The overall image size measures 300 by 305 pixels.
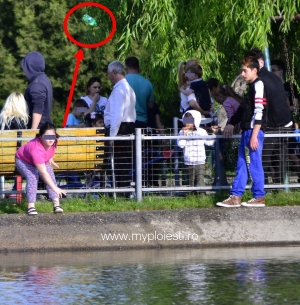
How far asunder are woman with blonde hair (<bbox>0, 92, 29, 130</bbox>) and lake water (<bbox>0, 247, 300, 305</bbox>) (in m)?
2.36

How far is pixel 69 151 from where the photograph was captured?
1245 cm

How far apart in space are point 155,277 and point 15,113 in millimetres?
4317

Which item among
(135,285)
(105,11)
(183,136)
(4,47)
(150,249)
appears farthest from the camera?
(4,47)

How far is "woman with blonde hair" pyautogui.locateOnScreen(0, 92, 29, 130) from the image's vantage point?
12742 millimetres

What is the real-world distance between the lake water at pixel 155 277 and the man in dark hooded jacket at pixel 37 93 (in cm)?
228

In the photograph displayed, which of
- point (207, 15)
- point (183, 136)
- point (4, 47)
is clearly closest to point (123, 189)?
point (183, 136)

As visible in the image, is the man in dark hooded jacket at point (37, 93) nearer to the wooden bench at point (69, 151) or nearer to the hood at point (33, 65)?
the hood at point (33, 65)

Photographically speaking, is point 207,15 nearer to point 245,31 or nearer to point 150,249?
point 245,31

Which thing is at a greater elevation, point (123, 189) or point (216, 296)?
point (123, 189)

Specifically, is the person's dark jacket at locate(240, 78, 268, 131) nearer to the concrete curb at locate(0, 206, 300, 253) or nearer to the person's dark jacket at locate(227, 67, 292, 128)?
the person's dark jacket at locate(227, 67, 292, 128)

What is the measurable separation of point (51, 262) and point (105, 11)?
28.4 ft

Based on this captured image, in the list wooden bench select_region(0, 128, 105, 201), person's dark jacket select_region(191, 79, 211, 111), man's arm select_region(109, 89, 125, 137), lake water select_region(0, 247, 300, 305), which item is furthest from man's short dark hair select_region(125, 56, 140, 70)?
lake water select_region(0, 247, 300, 305)

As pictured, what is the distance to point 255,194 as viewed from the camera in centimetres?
1184

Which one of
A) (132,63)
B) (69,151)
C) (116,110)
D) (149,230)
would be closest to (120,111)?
(116,110)
